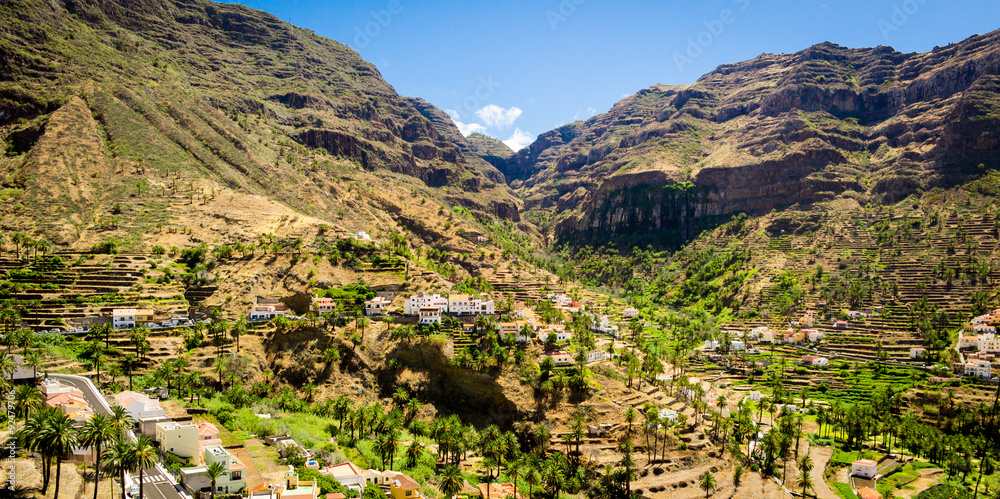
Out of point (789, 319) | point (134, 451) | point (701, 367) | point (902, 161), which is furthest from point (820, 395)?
point (902, 161)

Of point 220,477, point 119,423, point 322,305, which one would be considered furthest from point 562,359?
point 119,423

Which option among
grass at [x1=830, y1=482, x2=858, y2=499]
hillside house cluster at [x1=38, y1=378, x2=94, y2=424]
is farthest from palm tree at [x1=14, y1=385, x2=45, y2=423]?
grass at [x1=830, y1=482, x2=858, y2=499]

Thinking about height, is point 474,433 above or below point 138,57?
below

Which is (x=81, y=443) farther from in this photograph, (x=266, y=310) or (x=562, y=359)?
(x=562, y=359)

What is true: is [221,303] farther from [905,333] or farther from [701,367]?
[905,333]

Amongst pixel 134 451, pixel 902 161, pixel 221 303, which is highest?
pixel 902 161

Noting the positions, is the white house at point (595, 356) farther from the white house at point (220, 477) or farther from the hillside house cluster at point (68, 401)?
the hillside house cluster at point (68, 401)
